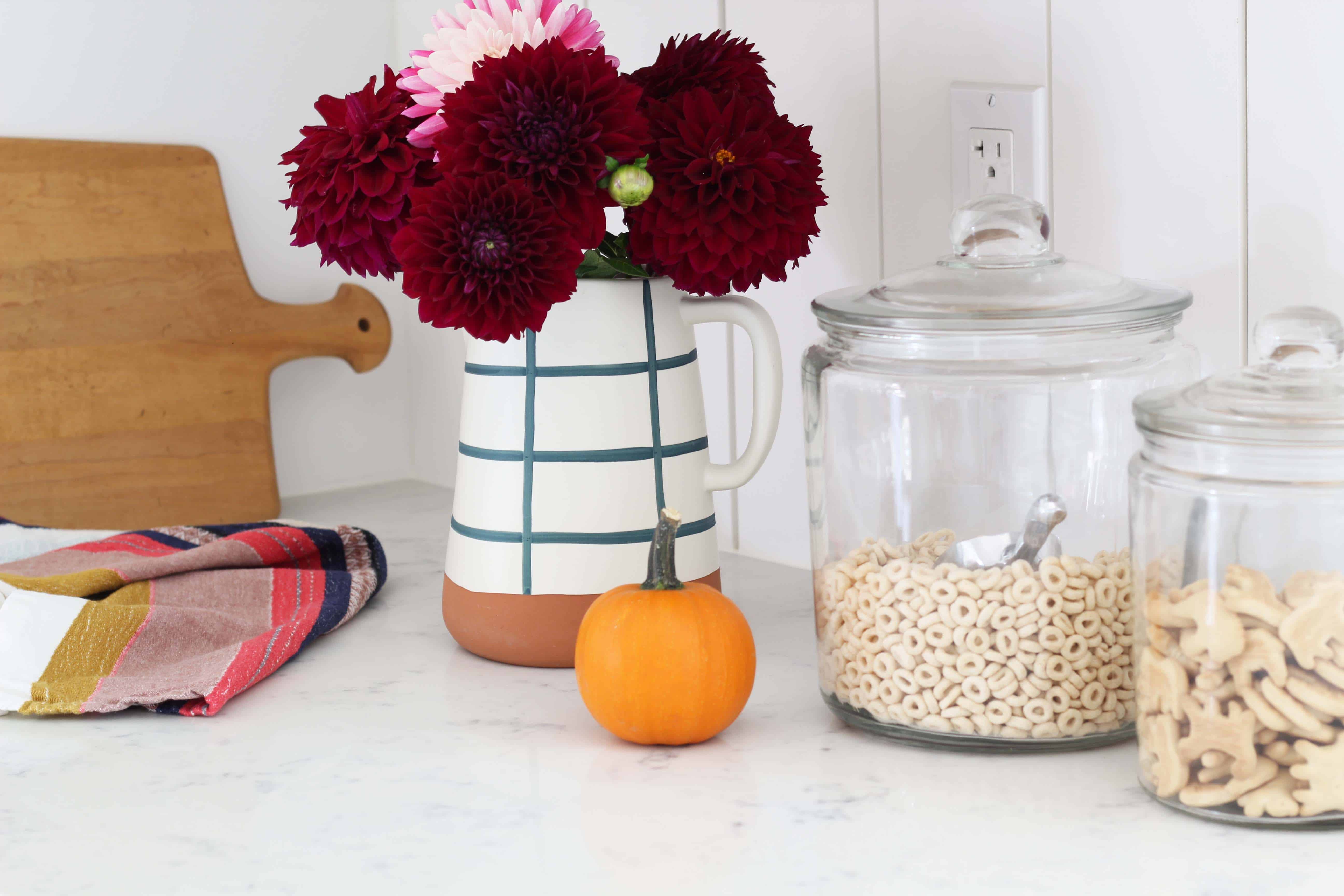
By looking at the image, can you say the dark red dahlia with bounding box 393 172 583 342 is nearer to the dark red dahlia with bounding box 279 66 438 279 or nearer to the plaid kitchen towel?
the dark red dahlia with bounding box 279 66 438 279

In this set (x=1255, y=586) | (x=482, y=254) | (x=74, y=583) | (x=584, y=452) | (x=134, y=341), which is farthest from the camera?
(x=134, y=341)

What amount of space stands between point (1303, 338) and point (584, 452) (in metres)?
Result: 0.40

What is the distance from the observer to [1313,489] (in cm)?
55

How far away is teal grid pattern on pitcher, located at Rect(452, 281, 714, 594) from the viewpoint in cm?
78

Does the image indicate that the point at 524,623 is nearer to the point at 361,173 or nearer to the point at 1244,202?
the point at 361,173

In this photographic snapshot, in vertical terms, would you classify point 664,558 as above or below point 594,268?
below

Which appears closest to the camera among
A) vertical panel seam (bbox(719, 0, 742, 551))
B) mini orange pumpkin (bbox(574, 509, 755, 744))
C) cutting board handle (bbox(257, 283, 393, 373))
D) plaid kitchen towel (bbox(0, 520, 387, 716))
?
mini orange pumpkin (bbox(574, 509, 755, 744))

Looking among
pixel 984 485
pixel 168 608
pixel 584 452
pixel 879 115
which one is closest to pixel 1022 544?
pixel 984 485

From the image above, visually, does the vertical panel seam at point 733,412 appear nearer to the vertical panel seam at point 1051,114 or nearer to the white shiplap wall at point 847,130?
the white shiplap wall at point 847,130

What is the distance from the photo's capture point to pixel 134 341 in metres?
1.22

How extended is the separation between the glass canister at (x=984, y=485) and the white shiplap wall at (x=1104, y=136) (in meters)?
0.09

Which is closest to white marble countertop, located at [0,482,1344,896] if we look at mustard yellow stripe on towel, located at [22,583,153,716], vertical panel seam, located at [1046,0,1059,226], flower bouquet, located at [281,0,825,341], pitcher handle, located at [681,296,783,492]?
mustard yellow stripe on towel, located at [22,583,153,716]

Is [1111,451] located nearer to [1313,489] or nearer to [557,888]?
[1313,489]

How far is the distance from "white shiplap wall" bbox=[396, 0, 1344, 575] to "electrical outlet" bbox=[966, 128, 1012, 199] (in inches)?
0.9
